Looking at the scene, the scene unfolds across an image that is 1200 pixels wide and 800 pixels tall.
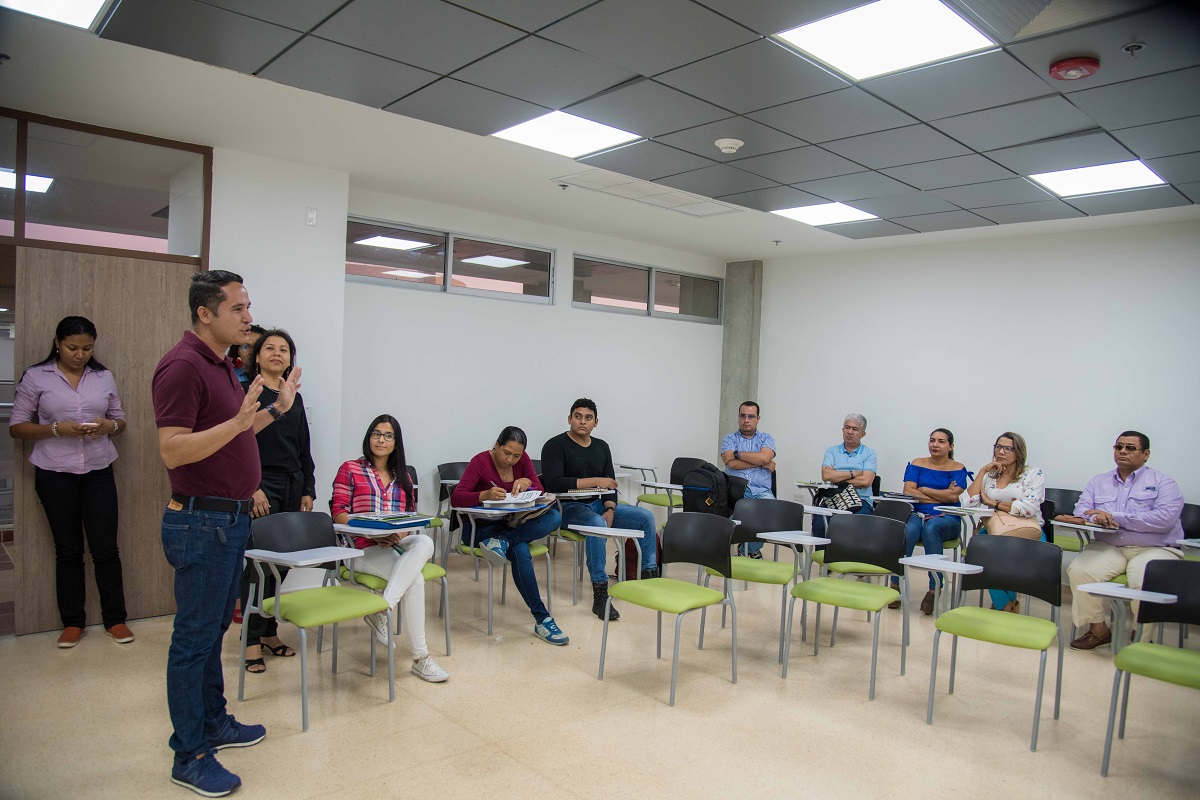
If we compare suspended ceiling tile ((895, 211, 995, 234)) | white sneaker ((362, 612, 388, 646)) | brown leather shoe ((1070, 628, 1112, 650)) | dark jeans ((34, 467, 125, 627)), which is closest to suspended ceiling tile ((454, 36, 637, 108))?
white sneaker ((362, 612, 388, 646))

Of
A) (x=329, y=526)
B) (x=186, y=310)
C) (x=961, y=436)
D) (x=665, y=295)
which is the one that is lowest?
(x=329, y=526)

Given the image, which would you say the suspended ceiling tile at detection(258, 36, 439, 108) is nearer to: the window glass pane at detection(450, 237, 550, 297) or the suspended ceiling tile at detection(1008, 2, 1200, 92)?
the suspended ceiling tile at detection(1008, 2, 1200, 92)

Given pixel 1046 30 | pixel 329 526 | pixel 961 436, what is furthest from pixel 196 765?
pixel 961 436

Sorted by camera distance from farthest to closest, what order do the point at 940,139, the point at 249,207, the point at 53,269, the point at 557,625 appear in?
the point at 249,207, the point at 557,625, the point at 53,269, the point at 940,139

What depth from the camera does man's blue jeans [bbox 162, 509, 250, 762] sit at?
270 cm

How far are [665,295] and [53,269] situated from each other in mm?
5848

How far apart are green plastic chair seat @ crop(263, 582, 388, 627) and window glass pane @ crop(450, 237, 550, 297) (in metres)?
3.80

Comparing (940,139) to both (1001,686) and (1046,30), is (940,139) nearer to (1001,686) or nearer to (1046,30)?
(1046,30)

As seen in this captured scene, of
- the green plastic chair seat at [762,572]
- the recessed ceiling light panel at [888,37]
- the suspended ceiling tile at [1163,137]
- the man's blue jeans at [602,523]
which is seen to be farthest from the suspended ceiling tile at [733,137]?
the man's blue jeans at [602,523]

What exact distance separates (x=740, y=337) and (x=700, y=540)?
206 inches

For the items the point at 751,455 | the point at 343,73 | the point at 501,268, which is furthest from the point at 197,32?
the point at 751,455

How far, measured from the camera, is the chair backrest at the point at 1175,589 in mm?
3385

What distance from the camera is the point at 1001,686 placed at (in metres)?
4.14

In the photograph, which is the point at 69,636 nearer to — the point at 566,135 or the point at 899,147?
the point at 566,135
